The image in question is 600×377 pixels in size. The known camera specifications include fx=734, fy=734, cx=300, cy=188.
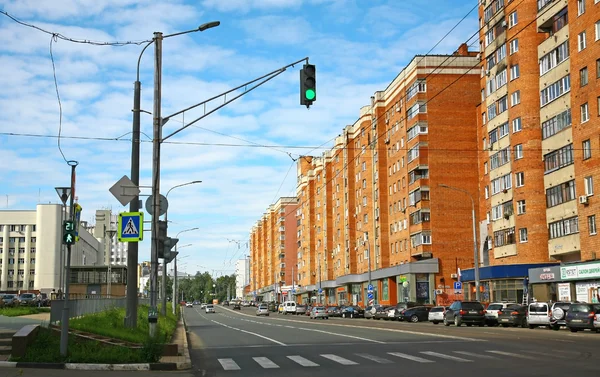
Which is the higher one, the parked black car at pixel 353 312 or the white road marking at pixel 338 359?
the white road marking at pixel 338 359

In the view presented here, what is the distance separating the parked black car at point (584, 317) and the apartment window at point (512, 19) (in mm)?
28304

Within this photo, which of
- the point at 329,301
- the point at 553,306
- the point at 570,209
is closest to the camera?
the point at 553,306

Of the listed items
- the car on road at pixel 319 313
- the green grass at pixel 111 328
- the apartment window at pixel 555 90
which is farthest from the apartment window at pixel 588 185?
the car on road at pixel 319 313

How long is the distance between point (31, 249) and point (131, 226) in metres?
113

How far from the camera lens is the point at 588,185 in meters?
46.5

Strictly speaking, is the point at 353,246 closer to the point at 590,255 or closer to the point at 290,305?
the point at 290,305

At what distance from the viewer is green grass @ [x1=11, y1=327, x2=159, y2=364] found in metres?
16.0

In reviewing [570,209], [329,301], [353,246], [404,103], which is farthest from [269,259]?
[570,209]

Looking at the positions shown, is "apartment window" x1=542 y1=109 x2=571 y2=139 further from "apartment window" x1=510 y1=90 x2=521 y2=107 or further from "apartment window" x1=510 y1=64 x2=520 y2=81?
"apartment window" x1=510 y1=64 x2=520 y2=81

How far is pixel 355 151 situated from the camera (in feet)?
334

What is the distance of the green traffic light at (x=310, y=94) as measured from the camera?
16500 millimetres

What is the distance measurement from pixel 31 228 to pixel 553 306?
103 m

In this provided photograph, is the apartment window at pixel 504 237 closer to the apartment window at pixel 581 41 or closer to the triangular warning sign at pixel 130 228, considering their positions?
the apartment window at pixel 581 41

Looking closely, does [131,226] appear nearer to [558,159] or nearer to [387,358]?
[387,358]
